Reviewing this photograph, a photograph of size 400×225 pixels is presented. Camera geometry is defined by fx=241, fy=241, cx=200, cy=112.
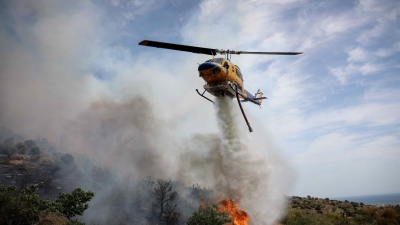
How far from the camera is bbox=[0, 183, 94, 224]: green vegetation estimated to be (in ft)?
42.0

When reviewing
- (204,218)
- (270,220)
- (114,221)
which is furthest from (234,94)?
(114,221)

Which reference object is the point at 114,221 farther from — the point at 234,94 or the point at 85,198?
the point at 234,94

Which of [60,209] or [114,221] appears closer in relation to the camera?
[60,209]

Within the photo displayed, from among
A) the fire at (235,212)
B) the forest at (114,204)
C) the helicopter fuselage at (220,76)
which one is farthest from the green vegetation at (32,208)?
the fire at (235,212)

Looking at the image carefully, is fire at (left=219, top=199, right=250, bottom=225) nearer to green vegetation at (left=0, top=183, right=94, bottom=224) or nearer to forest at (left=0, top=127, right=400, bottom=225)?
forest at (left=0, top=127, right=400, bottom=225)

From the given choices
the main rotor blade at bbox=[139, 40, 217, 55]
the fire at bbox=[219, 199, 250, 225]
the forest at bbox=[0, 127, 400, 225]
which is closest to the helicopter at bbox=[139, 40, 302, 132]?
the main rotor blade at bbox=[139, 40, 217, 55]

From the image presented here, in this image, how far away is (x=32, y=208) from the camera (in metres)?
13.4

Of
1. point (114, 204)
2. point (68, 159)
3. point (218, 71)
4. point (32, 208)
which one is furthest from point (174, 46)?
point (68, 159)

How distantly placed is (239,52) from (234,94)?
4.16 meters

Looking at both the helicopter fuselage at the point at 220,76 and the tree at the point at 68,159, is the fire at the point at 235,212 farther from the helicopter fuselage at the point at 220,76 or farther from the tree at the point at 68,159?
the tree at the point at 68,159

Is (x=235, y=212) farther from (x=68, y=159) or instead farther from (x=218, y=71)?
(x=68, y=159)

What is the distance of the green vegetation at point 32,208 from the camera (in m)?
12.8

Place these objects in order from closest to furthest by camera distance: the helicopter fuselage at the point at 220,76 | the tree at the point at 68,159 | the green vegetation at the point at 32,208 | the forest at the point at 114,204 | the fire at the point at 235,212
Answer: the green vegetation at the point at 32,208, the forest at the point at 114,204, the helicopter fuselage at the point at 220,76, the fire at the point at 235,212, the tree at the point at 68,159

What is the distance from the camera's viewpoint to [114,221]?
26609 millimetres
